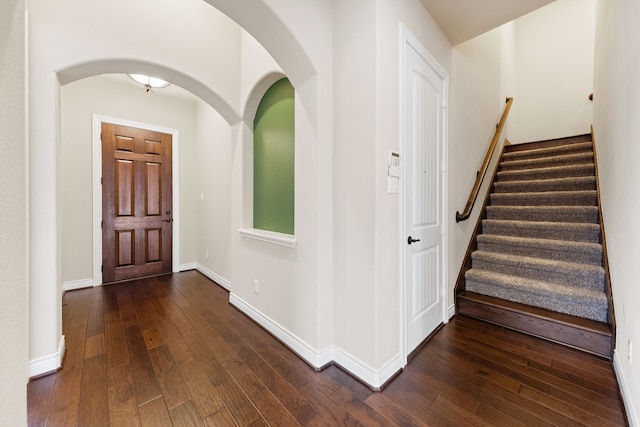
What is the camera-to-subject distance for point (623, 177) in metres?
1.68

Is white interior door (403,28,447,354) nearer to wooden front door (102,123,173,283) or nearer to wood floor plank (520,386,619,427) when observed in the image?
wood floor plank (520,386,619,427)

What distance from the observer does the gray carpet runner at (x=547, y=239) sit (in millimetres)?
2211

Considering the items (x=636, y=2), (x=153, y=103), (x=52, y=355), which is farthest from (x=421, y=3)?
(x=153, y=103)

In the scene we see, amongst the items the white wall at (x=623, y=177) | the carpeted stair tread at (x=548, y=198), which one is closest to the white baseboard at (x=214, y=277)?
the white wall at (x=623, y=177)

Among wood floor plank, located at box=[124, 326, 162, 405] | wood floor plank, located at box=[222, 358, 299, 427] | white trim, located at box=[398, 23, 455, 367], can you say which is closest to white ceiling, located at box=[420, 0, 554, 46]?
white trim, located at box=[398, 23, 455, 367]

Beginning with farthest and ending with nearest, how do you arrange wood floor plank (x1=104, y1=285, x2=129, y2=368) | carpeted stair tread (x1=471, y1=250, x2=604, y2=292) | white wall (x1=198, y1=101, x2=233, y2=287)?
1. white wall (x1=198, y1=101, x2=233, y2=287)
2. carpeted stair tread (x1=471, y1=250, x2=604, y2=292)
3. wood floor plank (x1=104, y1=285, x2=129, y2=368)

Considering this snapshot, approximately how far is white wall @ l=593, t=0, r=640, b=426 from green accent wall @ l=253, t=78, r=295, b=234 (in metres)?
2.18

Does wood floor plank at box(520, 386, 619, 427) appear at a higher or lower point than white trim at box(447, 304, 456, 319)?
lower

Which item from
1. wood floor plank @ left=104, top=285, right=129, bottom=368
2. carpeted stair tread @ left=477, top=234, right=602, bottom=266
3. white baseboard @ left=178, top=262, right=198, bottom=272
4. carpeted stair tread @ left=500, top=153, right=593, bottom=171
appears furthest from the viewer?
white baseboard @ left=178, top=262, right=198, bottom=272

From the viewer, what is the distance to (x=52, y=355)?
1.77 m

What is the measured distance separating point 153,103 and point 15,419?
4.44 metres

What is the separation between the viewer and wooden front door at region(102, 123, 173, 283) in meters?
3.70

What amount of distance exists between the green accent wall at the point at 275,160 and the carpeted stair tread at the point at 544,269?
213cm

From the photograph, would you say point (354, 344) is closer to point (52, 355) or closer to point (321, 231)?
point (321, 231)
